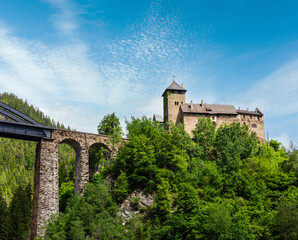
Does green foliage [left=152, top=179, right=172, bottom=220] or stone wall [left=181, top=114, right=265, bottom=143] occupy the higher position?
stone wall [left=181, top=114, right=265, bottom=143]

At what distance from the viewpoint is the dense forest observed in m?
32.5

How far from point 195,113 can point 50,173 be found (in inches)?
1373

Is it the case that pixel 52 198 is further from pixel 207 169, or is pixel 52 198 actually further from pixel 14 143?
pixel 14 143

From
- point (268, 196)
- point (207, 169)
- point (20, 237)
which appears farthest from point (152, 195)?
point (20, 237)

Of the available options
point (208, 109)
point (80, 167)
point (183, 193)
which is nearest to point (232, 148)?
point (183, 193)

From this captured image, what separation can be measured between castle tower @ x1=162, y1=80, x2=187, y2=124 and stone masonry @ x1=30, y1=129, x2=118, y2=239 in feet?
Result: 78.3

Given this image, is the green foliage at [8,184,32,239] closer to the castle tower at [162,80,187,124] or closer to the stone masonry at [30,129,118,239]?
the stone masonry at [30,129,118,239]

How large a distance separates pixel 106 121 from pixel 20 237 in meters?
26.2

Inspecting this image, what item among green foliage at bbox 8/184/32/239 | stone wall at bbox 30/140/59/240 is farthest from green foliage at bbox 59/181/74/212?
green foliage at bbox 8/184/32/239

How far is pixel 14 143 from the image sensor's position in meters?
180

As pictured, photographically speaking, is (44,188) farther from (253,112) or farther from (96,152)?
(253,112)

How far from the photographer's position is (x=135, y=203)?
37812 millimetres

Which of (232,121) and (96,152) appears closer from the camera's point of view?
(96,152)

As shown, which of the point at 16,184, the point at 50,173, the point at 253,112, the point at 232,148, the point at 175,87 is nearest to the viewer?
the point at 50,173
